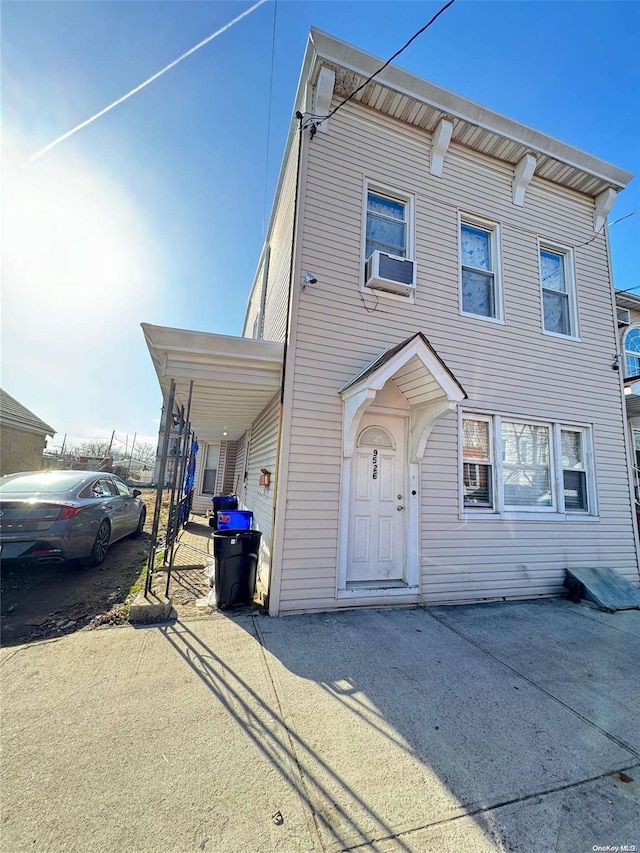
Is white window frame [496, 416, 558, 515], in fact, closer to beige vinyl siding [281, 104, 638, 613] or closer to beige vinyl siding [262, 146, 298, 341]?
beige vinyl siding [281, 104, 638, 613]

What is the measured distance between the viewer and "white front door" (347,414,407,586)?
4.77 m

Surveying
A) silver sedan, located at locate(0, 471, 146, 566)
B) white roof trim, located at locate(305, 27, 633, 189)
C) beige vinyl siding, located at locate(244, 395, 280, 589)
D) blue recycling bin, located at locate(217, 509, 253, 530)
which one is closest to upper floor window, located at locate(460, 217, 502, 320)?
white roof trim, located at locate(305, 27, 633, 189)

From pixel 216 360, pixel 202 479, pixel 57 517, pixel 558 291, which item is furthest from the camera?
pixel 202 479

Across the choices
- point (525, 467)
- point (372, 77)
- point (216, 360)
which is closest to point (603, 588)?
point (525, 467)

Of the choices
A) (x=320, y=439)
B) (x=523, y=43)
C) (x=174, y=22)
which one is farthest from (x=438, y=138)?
(x=320, y=439)

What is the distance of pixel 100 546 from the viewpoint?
5656 mm

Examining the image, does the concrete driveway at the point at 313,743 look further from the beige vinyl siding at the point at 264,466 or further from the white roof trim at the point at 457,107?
the white roof trim at the point at 457,107

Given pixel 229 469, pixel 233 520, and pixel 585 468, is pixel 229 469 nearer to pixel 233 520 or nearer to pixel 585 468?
pixel 233 520

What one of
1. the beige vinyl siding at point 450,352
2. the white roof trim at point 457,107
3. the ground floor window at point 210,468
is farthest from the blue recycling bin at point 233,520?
the ground floor window at point 210,468

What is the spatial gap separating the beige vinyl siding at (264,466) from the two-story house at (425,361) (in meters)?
0.09

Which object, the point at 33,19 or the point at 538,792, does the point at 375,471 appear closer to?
the point at 538,792

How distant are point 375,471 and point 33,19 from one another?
21.6 ft

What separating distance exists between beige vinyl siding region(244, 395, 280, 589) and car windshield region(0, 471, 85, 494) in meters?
2.82

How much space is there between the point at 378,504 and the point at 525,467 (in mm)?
2609
